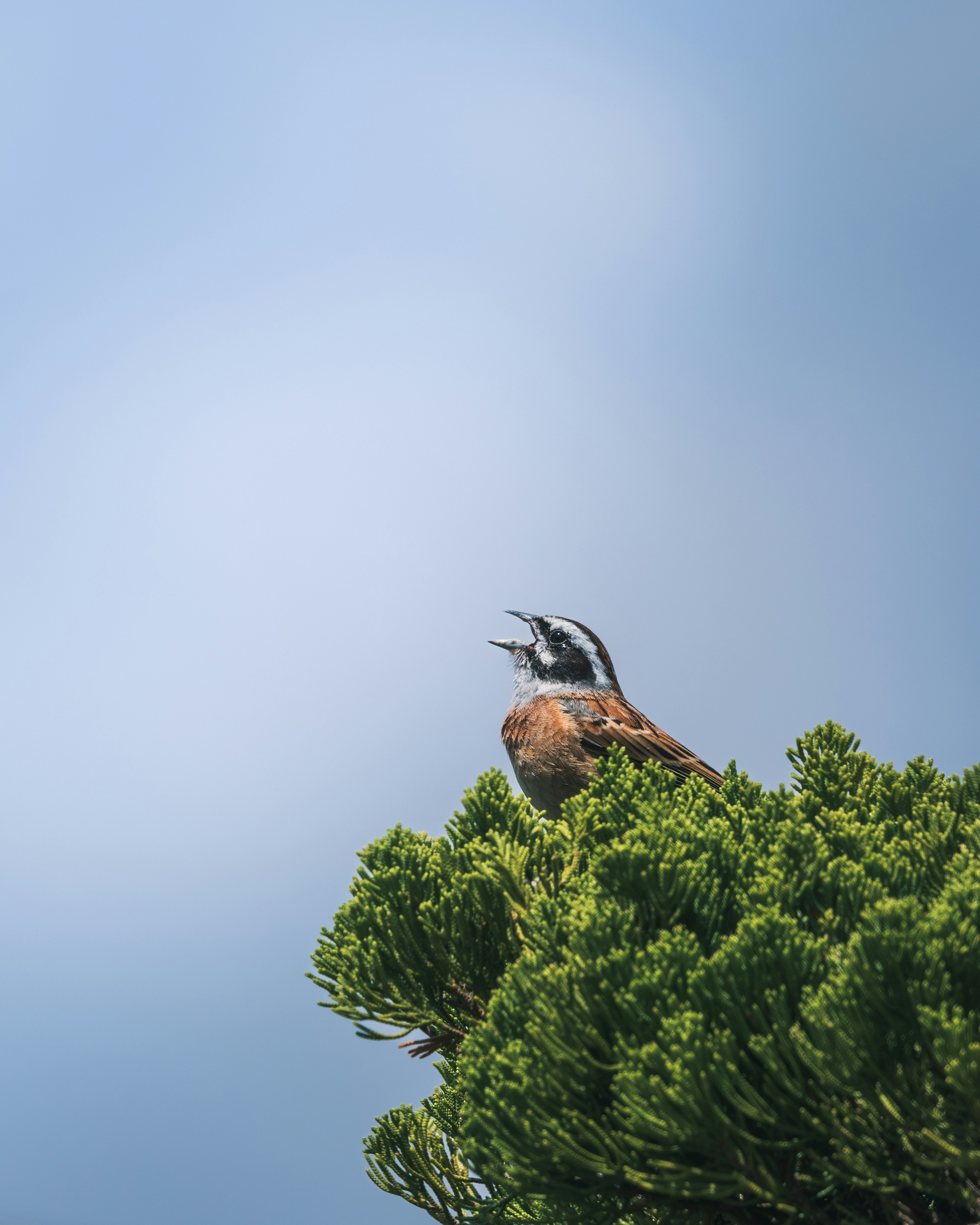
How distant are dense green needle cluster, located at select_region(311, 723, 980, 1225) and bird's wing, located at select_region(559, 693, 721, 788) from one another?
Answer: 2.27m

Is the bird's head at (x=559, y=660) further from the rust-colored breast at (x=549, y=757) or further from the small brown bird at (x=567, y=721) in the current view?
the rust-colored breast at (x=549, y=757)

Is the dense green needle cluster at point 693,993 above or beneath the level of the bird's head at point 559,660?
beneath

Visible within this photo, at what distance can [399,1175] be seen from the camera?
3.73 m

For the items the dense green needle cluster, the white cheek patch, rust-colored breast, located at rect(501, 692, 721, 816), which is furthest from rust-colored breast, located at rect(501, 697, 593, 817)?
the dense green needle cluster

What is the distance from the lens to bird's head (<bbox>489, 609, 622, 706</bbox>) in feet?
20.7

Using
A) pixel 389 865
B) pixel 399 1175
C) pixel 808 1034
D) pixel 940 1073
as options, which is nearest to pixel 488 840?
pixel 389 865

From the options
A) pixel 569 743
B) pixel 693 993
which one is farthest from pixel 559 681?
pixel 693 993

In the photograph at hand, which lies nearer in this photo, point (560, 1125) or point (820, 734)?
point (560, 1125)

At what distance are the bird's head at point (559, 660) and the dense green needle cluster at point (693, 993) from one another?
122 inches

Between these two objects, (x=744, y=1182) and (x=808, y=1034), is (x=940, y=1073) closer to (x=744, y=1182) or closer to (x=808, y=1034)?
(x=808, y=1034)

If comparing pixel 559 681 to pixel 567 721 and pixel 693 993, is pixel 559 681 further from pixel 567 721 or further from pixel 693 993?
pixel 693 993

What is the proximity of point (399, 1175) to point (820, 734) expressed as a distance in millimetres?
2522

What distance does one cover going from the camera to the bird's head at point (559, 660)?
6.32 meters

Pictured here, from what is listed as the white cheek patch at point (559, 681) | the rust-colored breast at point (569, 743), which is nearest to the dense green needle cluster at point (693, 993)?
the rust-colored breast at point (569, 743)
